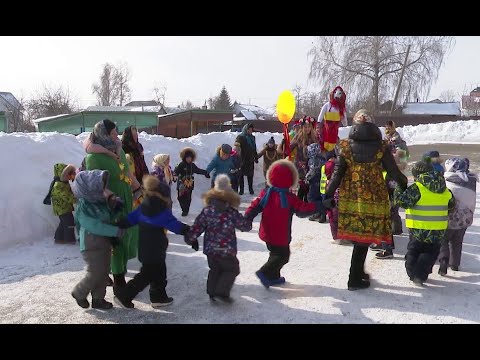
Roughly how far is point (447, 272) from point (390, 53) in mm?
36834

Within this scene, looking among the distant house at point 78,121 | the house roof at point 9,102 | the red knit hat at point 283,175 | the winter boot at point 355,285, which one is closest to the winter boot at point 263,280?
the winter boot at point 355,285

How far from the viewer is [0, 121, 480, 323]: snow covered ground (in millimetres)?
4230

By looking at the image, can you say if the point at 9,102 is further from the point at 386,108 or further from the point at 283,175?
the point at 283,175

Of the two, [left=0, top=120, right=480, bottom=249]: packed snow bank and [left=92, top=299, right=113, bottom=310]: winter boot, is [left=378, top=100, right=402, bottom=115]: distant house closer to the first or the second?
[left=0, top=120, right=480, bottom=249]: packed snow bank

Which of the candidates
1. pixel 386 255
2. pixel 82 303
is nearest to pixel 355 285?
pixel 386 255

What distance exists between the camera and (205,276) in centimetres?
530

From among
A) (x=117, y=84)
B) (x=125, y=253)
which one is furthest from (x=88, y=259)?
(x=117, y=84)

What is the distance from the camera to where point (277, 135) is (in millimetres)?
19438

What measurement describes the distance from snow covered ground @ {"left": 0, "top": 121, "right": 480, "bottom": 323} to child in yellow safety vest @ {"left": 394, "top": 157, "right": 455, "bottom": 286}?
0.39 metres

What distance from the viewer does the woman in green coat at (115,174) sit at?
4.56 meters

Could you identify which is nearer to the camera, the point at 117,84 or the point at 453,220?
the point at 453,220

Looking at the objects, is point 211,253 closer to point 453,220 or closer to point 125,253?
point 125,253

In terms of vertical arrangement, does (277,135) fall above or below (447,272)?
above

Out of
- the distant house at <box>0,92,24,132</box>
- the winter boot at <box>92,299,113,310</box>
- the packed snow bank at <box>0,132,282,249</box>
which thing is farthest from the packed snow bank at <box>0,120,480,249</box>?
the distant house at <box>0,92,24,132</box>
